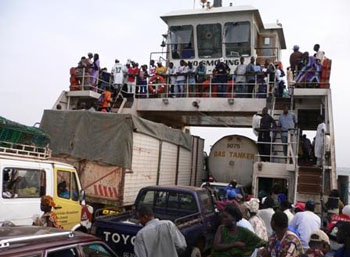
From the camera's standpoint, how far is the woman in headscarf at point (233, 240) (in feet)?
13.8

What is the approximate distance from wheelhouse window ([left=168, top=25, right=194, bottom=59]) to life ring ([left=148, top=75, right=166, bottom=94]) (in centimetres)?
199

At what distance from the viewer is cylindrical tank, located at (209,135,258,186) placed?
45.6ft

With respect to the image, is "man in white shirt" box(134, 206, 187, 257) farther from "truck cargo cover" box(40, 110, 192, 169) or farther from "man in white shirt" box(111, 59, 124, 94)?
"man in white shirt" box(111, 59, 124, 94)

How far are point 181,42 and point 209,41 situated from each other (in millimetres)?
1304

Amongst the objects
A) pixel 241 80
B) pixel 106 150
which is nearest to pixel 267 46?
pixel 241 80

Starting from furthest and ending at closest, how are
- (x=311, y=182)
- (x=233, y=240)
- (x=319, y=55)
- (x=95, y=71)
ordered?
(x=95, y=71)
(x=319, y=55)
(x=311, y=182)
(x=233, y=240)

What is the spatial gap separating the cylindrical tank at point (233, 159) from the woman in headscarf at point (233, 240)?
971 cm

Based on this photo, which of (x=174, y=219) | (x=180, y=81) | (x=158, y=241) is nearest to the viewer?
(x=158, y=241)

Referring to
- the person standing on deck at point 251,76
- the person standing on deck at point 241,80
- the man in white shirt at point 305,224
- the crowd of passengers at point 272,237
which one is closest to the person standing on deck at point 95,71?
the person standing on deck at point 241,80

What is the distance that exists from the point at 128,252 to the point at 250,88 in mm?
10117

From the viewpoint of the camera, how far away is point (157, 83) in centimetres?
1609

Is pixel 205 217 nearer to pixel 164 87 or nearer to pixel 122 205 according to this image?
pixel 122 205

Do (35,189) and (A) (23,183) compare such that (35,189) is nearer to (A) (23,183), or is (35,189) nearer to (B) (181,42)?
(A) (23,183)

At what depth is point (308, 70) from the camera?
1323 centimetres
